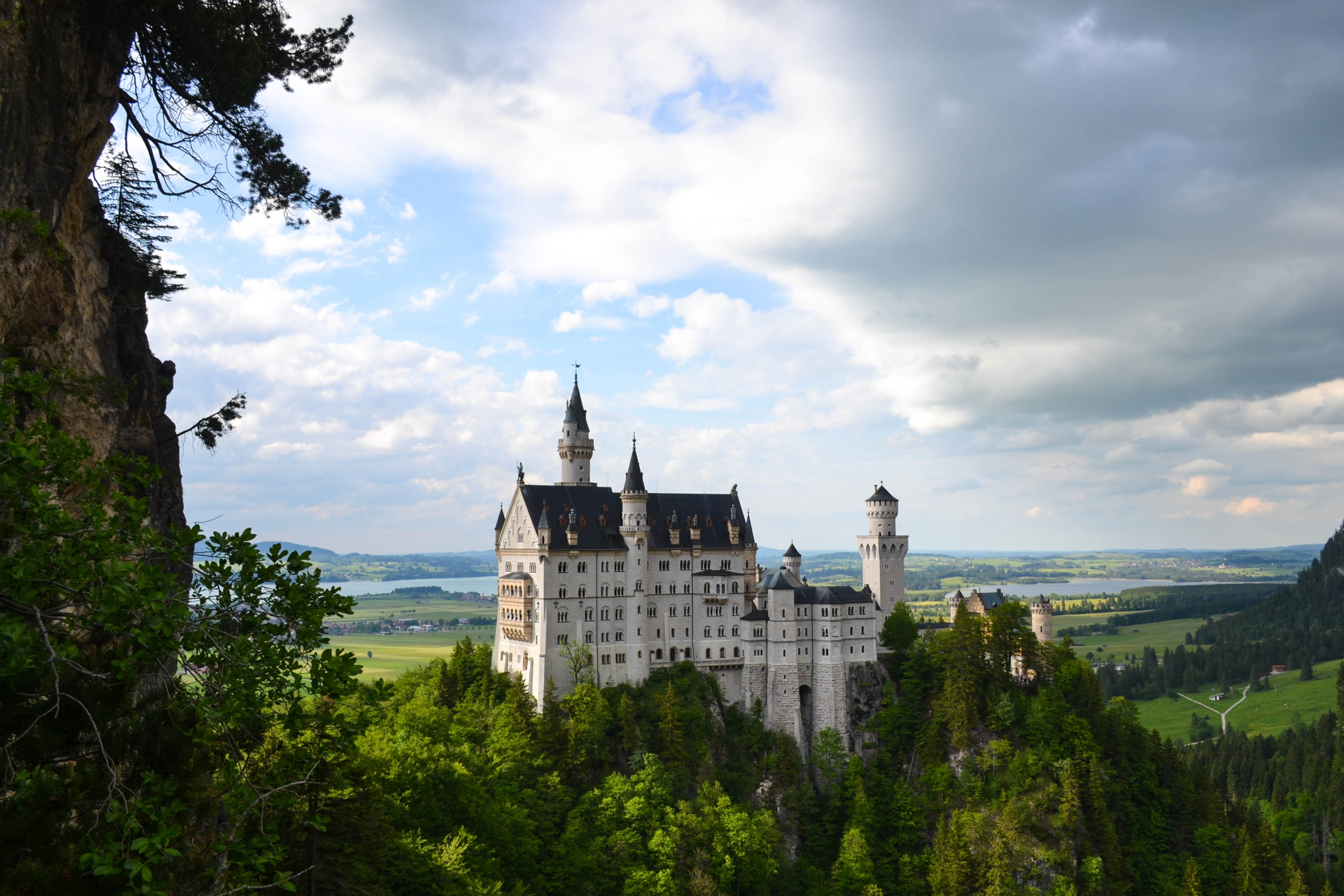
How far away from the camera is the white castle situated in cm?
8744

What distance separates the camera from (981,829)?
281 ft

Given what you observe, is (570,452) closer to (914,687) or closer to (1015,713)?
(914,687)

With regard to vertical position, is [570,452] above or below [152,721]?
above

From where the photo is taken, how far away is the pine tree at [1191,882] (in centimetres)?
8588

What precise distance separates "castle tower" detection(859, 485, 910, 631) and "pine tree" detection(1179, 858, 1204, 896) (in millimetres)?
41299

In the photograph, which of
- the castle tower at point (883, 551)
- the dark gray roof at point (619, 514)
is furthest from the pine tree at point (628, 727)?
the castle tower at point (883, 551)

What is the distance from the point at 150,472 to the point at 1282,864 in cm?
11560

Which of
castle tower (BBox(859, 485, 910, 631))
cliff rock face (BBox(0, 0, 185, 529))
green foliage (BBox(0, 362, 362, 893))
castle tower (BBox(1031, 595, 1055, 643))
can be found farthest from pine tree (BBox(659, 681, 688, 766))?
castle tower (BBox(1031, 595, 1055, 643))

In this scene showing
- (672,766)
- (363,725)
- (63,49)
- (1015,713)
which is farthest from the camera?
(1015,713)

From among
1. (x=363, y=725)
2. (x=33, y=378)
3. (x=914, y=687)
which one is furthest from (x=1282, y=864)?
(x=33, y=378)

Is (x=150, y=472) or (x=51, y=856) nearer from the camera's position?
(x=51, y=856)

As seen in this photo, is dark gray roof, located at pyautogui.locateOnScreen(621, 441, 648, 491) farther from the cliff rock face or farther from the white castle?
the cliff rock face

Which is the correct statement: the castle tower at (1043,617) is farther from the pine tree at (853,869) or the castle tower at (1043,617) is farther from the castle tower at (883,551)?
the pine tree at (853,869)

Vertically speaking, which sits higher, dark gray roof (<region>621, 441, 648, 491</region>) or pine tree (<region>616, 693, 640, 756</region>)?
dark gray roof (<region>621, 441, 648, 491</region>)
